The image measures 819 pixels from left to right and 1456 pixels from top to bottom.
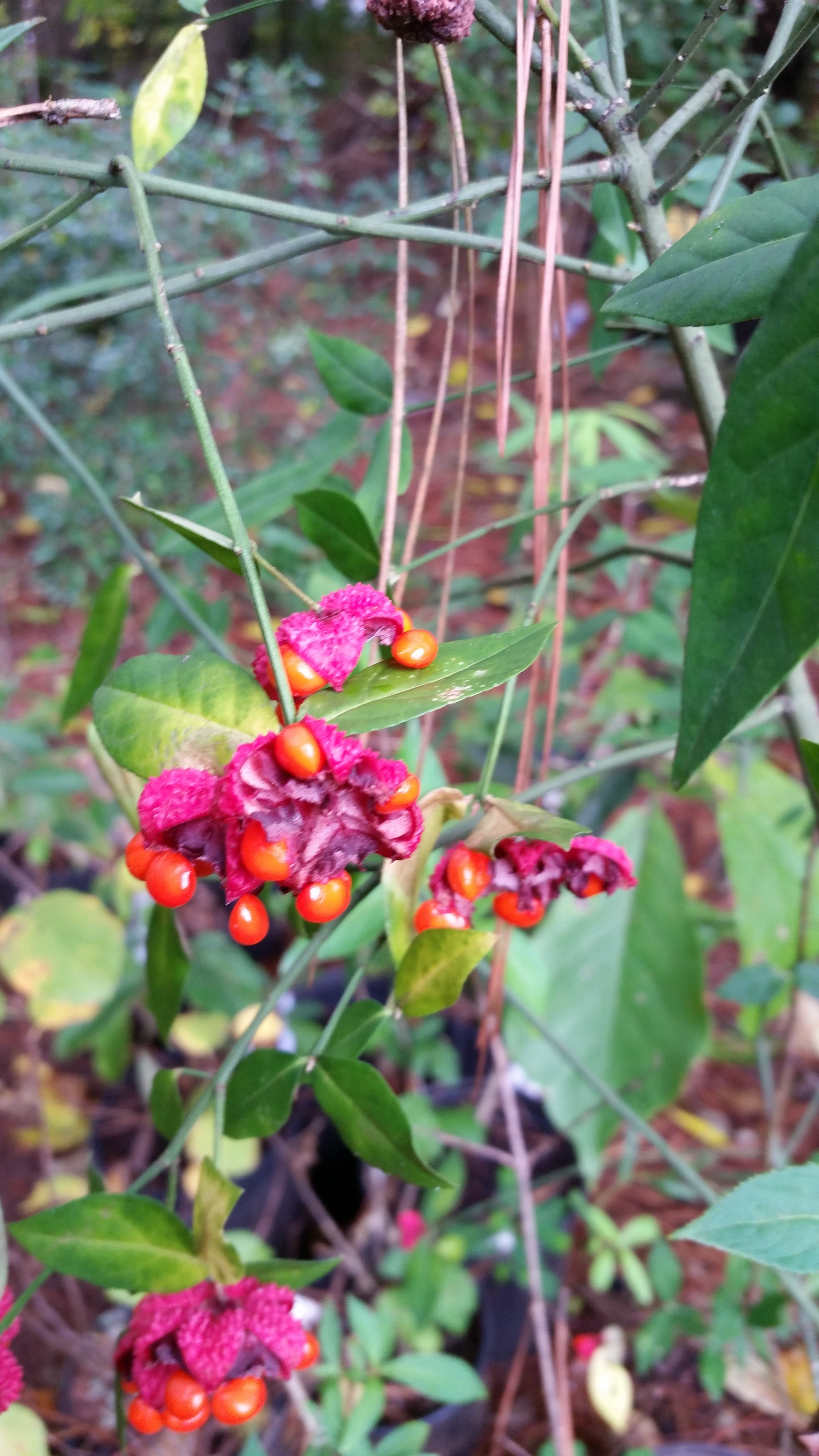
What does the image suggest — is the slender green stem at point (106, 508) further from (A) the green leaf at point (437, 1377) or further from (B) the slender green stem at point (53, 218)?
Answer: (A) the green leaf at point (437, 1377)

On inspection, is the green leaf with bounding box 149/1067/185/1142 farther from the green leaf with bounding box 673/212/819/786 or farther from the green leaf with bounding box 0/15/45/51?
the green leaf with bounding box 0/15/45/51

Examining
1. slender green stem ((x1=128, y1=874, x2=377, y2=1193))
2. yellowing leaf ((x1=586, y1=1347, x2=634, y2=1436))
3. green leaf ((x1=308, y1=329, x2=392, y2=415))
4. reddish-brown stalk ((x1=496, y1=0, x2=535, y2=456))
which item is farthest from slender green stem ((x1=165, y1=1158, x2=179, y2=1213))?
yellowing leaf ((x1=586, y1=1347, x2=634, y2=1436))

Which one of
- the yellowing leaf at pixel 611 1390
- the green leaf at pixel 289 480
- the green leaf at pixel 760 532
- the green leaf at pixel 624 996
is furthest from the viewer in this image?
the green leaf at pixel 624 996

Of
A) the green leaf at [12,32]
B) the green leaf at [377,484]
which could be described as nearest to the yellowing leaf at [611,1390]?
the green leaf at [377,484]

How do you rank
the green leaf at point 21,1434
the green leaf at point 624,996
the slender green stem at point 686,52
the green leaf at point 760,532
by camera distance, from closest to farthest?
the green leaf at point 760,532 → the slender green stem at point 686,52 → the green leaf at point 21,1434 → the green leaf at point 624,996

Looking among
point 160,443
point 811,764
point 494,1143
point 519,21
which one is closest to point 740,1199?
point 811,764

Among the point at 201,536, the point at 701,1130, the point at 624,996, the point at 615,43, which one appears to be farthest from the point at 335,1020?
the point at 701,1130

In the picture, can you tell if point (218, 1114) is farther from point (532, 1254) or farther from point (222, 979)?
point (222, 979)
